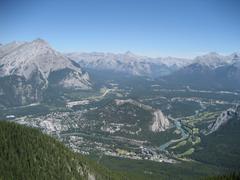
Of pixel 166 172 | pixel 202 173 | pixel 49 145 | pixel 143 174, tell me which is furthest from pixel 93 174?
pixel 202 173

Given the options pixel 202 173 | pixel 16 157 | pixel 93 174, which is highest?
pixel 16 157

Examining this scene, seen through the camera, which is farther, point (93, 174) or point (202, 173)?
point (202, 173)

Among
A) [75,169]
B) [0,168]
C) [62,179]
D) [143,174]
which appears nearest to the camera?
[0,168]

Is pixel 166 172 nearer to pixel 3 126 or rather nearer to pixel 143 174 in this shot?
pixel 143 174

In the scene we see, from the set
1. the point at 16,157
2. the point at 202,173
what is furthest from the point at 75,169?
the point at 202,173

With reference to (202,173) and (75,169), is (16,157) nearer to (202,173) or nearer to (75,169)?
(75,169)

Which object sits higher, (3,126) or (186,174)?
(3,126)

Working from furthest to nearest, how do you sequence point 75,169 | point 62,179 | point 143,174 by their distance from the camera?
1. point 143,174
2. point 75,169
3. point 62,179
